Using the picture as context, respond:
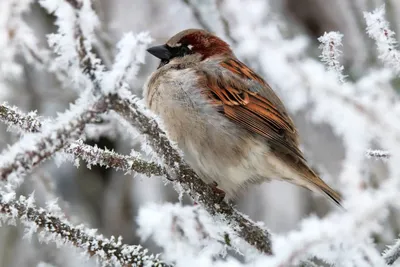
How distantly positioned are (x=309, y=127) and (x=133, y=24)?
1710mm

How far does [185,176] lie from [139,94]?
233 cm

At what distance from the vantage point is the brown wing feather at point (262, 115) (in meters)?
3.09

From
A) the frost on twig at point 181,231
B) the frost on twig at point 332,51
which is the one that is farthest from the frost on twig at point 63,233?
the frost on twig at point 332,51

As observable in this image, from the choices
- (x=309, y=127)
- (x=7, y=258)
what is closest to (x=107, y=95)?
(x=7, y=258)

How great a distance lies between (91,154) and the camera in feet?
6.86

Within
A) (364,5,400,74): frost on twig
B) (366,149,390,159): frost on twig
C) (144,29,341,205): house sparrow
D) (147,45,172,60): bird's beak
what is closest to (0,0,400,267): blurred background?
(144,29,341,205): house sparrow

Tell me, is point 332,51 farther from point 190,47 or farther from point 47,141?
point 190,47

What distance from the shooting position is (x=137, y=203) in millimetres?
5141

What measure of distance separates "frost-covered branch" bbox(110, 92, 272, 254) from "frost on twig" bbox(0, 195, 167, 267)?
12.1 inches

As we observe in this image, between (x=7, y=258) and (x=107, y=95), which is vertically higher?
(x=7, y=258)

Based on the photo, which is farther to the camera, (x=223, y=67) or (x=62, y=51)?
(x=223, y=67)

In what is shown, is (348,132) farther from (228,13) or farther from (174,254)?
(228,13)

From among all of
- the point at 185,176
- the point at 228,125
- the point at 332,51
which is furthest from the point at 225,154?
the point at 332,51

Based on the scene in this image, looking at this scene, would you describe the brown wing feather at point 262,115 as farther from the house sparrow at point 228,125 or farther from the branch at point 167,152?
the branch at point 167,152
